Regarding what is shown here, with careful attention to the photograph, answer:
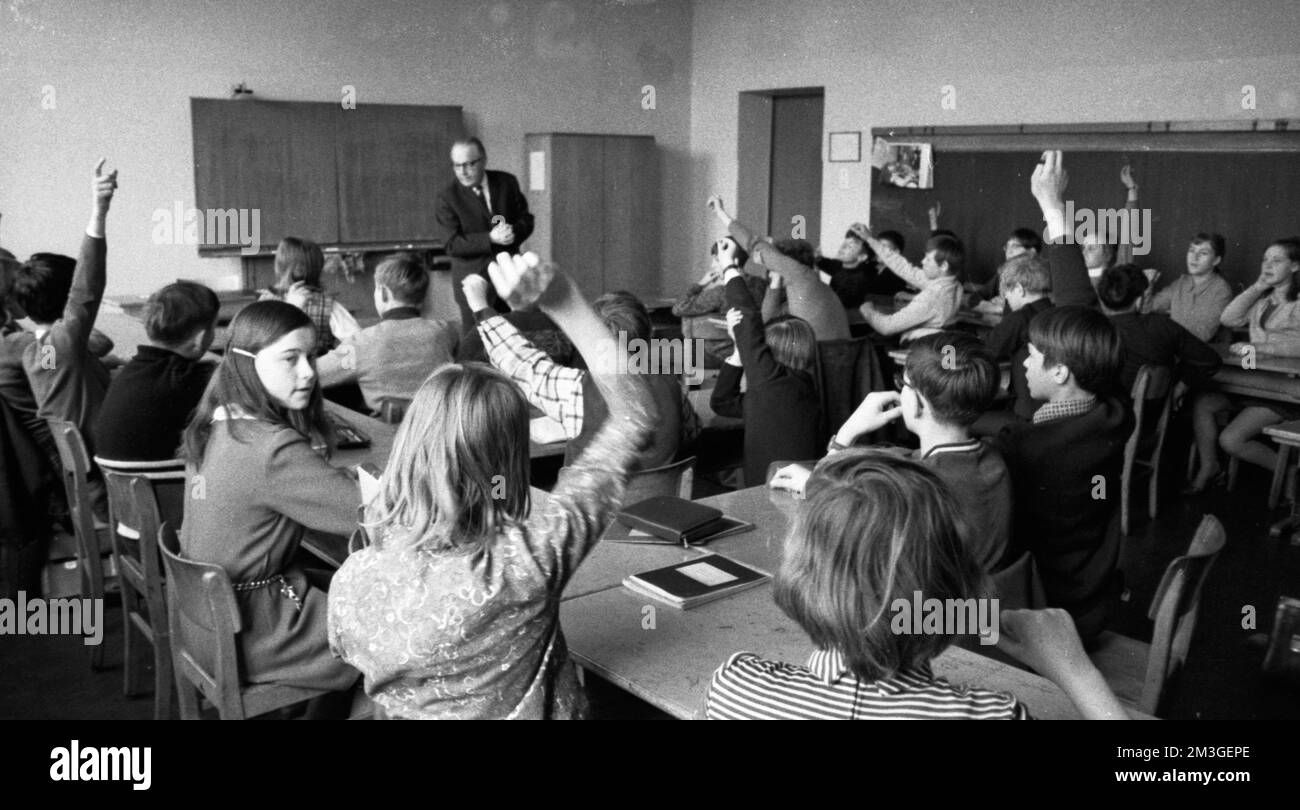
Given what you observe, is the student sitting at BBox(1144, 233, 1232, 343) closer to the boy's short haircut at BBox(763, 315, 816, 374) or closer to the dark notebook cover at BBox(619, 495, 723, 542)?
the boy's short haircut at BBox(763, 315, 816, 374)

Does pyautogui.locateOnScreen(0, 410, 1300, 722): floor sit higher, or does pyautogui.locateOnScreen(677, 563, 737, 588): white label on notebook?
pyautogui.locateOnScreen(677, 563, 737, 588): white label on notebook

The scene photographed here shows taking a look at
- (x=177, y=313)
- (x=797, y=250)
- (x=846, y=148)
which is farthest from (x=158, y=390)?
(x=846, y=148)

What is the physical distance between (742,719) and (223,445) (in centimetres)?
146

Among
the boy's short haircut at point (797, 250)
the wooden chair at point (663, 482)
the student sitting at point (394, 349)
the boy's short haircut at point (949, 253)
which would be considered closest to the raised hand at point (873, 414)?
the wooden chair at point (663, 482)

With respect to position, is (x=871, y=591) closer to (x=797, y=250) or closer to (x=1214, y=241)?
(x=797, y=250)

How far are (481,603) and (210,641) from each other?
3.63 ft

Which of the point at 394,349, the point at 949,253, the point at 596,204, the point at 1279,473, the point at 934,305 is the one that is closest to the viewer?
the point at 394,349

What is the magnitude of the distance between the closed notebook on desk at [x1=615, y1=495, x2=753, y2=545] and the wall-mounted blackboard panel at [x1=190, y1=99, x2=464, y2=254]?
660cm

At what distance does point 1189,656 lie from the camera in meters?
3.58

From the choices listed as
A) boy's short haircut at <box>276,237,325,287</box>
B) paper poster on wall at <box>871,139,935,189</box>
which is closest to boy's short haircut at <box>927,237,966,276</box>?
paper poster on wall at <box>871,139,935,189</box>

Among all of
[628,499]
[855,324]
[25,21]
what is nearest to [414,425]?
[628,499]

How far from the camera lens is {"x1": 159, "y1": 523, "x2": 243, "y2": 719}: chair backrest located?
2.38 meters

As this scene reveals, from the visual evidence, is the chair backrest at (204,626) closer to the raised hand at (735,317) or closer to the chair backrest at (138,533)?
the chair backrest at (138,533)

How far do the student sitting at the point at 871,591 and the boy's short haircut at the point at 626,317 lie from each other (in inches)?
85.6
